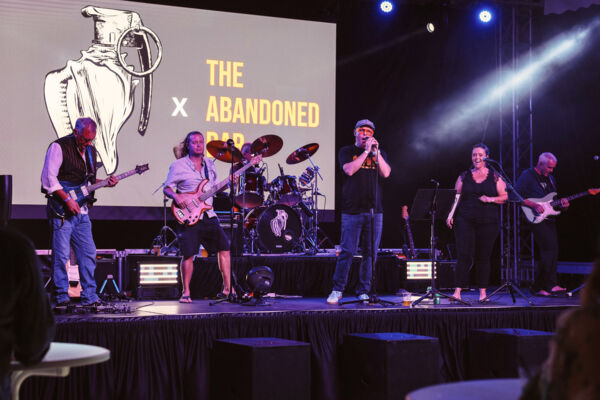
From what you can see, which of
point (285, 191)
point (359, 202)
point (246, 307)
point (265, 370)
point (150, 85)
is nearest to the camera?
point (265, 370)

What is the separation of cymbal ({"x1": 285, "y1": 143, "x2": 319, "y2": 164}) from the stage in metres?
→ 3.07

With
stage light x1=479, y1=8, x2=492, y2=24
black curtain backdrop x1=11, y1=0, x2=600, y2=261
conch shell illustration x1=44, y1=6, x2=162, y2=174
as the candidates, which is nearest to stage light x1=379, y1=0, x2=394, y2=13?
black curtain backdrop x1=11, y1=0, x2=600, y2=261

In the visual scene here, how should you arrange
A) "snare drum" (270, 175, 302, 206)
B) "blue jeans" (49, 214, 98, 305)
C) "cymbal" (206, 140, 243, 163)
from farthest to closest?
"snare drum" (270, 175, 302, 206) → "cymbal" (206, 140, 243, 163) → "blue jeans" (49, 214, 98, 305)

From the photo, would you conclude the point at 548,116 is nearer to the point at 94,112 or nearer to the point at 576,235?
the point at 576,235

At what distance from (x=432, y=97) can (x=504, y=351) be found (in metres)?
7.22

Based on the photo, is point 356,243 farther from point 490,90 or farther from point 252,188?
point 490,90

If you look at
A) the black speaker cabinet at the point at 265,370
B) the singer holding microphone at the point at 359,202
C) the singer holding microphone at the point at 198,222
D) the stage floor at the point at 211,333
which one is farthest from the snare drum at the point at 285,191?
the black speaker cabinet at the point at 265,370

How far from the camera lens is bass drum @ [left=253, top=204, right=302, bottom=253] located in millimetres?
9125

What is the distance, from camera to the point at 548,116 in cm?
1179

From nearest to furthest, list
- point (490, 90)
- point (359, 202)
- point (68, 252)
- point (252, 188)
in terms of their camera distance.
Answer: point (68, 252)
point (359, 202)
point (252, 188)
point (490, 90)

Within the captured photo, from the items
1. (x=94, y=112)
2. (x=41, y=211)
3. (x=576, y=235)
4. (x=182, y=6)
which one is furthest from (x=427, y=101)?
(x=41, y=211)

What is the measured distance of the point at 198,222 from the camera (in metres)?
7.30

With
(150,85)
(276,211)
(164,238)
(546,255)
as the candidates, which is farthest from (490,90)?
(164,238)

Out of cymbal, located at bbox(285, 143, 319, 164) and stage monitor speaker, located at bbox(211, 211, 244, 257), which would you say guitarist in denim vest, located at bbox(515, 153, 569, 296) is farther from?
stage monitor speaker, located at bbox(211, 211, 244, 257)
